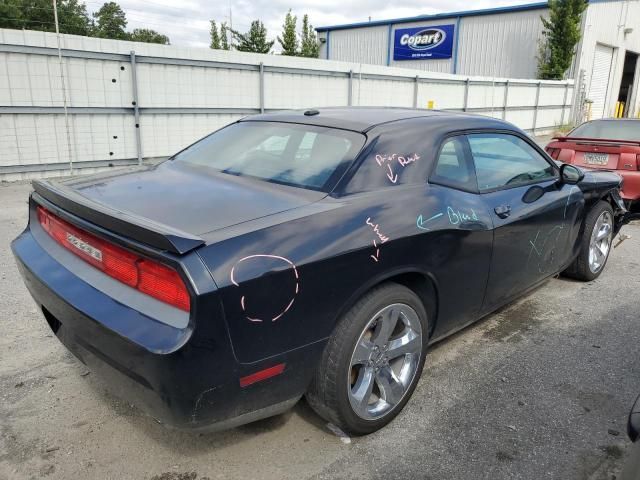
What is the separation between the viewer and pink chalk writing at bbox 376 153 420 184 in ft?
8.89

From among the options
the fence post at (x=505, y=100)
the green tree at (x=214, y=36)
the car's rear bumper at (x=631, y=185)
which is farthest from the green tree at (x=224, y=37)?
the car's rear bumper at (x=631, y=185)

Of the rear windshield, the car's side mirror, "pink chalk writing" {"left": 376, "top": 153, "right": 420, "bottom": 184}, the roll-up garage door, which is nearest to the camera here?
"pink chalk writing" {"left": 376, "top": 153, "right": 420, "bottom": 184}

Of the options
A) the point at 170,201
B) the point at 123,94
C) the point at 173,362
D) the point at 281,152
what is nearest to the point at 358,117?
the point at 281,152

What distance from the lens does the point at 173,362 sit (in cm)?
186

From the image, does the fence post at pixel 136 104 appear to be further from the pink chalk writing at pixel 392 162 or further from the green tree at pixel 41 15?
the green tree at pixel 41 15

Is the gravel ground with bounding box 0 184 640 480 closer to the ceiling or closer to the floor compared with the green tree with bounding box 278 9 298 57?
closer to the floor

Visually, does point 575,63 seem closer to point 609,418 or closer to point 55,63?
point 55,63

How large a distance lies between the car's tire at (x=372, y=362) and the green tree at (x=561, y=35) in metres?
25.0

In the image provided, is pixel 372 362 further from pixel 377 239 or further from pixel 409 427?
pixel 377 239

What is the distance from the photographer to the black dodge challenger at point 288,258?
195 centimetres

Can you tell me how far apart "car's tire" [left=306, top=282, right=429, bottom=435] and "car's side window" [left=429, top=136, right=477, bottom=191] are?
74 cm

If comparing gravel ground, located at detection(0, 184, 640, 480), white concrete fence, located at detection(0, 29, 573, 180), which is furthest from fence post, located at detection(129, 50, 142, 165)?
gravel ground, located at detection(0, 184, 640, 480)

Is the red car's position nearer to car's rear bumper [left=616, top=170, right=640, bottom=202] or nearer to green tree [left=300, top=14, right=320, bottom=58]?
car's rear bumper [left=616, top=170, right=640, bottom=202]

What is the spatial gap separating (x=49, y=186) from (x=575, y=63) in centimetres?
2711
